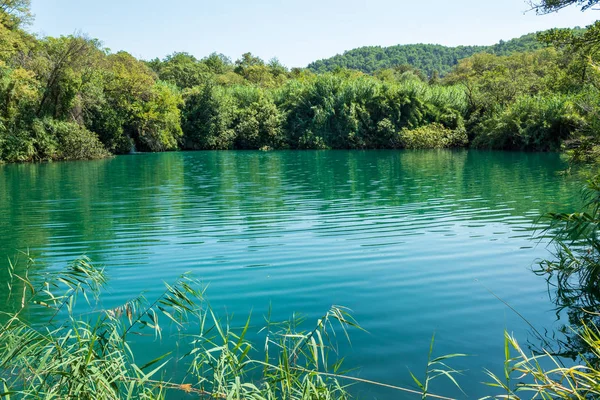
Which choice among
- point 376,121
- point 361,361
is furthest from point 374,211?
point 376,121

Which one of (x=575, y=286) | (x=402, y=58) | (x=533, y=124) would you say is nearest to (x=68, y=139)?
(x=533, y=124)

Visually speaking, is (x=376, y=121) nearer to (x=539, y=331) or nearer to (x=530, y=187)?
(x=530, y=187)

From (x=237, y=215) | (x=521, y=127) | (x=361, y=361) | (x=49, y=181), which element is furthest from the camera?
(x=521, y=127)

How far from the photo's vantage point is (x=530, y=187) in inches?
696

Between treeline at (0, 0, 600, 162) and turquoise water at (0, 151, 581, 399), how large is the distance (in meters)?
15.4

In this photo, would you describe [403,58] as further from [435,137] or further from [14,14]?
[14,14]

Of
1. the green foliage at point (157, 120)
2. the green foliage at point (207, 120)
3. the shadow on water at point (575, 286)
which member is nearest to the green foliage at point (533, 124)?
the green foliage at point (207, 120)

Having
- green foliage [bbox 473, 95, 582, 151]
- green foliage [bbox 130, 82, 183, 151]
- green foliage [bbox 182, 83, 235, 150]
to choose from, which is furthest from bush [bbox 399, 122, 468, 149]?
green foliage [bbox 130, 82, 183, 151]

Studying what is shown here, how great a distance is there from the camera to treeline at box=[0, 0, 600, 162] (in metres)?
34.0

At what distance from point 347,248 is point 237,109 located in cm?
4375

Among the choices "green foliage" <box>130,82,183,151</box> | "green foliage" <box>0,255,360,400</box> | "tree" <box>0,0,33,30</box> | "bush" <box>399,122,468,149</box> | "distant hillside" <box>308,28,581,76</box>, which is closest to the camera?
"green foliage" <box>0,255,360,400</box>

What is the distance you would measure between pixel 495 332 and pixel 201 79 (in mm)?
57504

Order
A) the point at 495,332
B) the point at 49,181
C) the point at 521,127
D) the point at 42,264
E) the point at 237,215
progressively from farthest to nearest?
the point at 521,127, the point at 49,181, the point at 237,215, the point at 42,264, the point at 495,332

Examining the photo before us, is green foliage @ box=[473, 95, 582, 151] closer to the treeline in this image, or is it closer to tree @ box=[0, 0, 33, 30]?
the treeline
